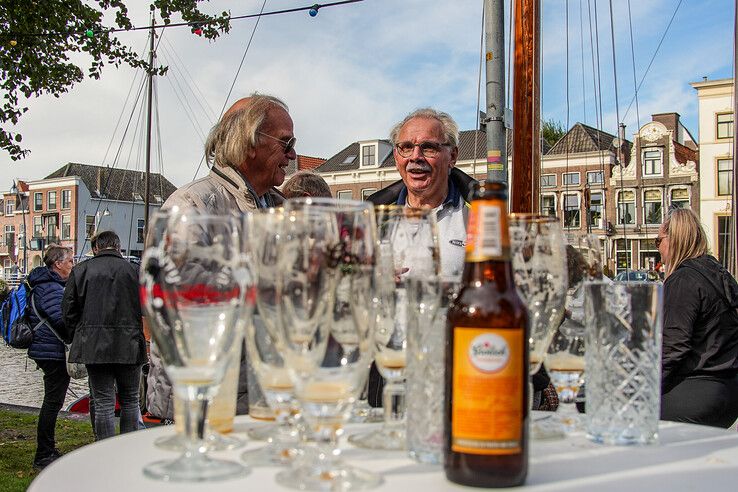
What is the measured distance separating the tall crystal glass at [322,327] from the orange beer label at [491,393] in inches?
4.5

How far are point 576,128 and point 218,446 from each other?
106 feet

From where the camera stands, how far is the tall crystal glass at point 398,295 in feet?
3.03

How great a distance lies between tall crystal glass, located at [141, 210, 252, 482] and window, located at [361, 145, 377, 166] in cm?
3261

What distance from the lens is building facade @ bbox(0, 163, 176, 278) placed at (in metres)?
45.7

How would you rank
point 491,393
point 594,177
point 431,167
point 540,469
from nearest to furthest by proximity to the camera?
point 491,393 < point 540,469 < point 431,167 < point 594,177

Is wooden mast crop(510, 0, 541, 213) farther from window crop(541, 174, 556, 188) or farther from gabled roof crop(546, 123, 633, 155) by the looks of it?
gabled roof crop(546, 123, 633, 155)

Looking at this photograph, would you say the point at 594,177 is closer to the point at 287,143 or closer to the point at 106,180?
the point at 287,143

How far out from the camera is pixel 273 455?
0.90m

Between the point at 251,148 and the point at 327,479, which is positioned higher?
the point at 251,148

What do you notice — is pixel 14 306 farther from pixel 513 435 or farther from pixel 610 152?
pixel 610 152

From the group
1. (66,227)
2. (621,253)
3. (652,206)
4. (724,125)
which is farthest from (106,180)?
(724,125)

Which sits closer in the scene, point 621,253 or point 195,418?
point 195,418

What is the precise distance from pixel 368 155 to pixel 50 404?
2914cm

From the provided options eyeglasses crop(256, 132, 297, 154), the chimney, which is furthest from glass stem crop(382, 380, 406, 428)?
the chimney
